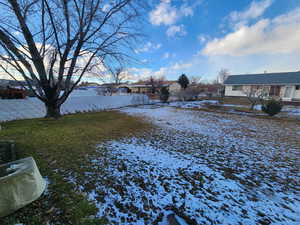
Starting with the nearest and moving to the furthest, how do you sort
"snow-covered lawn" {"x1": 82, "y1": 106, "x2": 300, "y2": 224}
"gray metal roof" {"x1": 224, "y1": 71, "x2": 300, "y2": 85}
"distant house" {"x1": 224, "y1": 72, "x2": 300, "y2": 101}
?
"snow-covered lawn" {"x1": 82, "y1": 106, "x2": 300, "y2": 224} → "distant house" {"x1": 224, "y1": 72, "x2": 300, "y2": 101} → "gray metal roof" {"x1": 224, "y1": 71, "x2": 300, "y2": 85}

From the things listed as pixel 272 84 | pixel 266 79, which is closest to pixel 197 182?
pixel 272 84

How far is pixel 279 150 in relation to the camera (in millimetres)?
3785

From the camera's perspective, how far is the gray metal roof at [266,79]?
15.7m

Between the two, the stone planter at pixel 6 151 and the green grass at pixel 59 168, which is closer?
the green grass at pixel 59 168

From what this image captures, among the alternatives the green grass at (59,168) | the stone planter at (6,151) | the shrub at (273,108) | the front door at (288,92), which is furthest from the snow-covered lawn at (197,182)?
the front door at (288,92)

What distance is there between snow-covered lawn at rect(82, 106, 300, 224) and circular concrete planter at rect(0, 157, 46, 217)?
666 mm

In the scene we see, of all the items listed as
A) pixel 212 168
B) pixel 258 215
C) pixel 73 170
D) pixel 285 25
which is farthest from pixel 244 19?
pixel 73 170

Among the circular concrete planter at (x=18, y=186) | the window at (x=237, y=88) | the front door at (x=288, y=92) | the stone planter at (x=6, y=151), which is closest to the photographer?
the circular concrete planter at (x=18, y=186)

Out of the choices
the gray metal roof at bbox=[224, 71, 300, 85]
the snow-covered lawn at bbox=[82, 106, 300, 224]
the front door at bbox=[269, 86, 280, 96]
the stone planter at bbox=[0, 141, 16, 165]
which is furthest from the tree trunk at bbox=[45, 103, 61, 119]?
the front door at bbox=[269, 86, 280, 96]

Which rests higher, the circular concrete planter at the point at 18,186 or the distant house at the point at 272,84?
the distant house at the point at 272,84

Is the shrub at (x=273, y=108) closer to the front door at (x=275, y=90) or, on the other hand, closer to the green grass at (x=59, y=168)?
the green grass at (x=59, y=168)

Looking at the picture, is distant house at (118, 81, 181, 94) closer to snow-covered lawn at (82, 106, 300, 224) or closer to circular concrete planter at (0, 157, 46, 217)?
snow-covered lawn at (82, 106, 300, 224)

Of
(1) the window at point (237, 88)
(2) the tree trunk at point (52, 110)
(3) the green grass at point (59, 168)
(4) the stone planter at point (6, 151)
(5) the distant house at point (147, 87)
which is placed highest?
(5) the distant house at point (147, 87)

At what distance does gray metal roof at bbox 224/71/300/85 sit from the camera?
1569 cm
